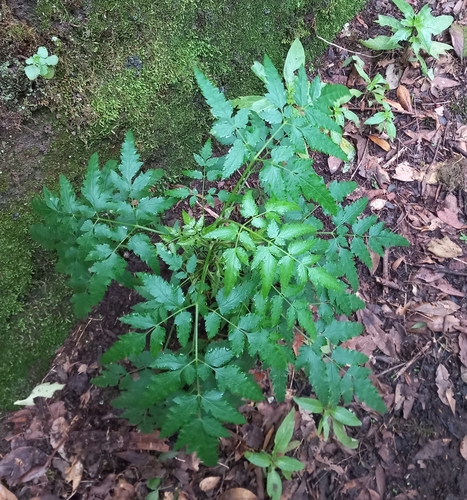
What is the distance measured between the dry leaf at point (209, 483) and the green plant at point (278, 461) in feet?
0.70

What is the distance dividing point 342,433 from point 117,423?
1349 millimetres

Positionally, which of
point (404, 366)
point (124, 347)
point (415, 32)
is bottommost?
point (404, 366)

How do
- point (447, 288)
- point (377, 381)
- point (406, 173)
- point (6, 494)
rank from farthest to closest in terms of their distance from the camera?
1. point (406, 173)
2. point (447, 288)
3. point (377, 381)
4. point (6, 494)

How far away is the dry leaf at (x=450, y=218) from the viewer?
10.5ft

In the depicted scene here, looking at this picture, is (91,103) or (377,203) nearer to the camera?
(91,103)

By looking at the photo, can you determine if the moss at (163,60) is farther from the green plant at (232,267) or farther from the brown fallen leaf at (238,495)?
the brown fallen leaf at (238,495)

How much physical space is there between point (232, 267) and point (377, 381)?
162 centimetres

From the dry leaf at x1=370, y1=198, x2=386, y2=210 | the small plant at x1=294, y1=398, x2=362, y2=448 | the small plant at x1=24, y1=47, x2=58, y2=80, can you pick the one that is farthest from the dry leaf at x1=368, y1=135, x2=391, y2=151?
the small plant at x1=24, y1=47, x2=58, y2=80

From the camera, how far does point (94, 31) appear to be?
90.2 inches

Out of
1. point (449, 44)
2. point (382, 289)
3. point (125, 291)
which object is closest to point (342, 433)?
point (382, 289)

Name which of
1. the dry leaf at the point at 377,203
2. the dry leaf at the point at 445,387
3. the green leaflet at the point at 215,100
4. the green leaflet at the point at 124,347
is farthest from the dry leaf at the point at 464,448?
the green leaflet at the point at 215,100

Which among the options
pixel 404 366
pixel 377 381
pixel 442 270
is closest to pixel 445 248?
pixel 442 270

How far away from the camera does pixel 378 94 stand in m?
3.38

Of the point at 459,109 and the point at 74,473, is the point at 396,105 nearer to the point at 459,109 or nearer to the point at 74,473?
the point at 459,109
